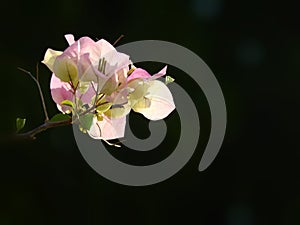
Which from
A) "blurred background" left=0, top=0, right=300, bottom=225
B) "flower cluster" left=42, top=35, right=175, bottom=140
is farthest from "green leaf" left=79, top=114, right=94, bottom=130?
"blurred background" left=0, top=0, right=300, bottom=225

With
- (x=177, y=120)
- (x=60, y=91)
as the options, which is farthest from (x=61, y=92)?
A: (x=177, y=120)

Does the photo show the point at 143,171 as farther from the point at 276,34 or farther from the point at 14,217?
the point at 276,34

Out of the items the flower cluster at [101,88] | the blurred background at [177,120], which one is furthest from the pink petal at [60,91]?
the blurred background at [177,120]

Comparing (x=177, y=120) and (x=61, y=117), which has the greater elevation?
(x=177, y=120)

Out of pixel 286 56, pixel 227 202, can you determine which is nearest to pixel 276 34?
pixel 286 56

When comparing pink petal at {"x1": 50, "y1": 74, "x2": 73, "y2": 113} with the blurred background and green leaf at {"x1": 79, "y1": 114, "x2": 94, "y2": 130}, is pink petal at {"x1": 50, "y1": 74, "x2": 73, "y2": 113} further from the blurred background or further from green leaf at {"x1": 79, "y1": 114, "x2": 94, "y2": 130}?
the blurred background

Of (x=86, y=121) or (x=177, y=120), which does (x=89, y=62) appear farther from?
(x=177, y=120)
